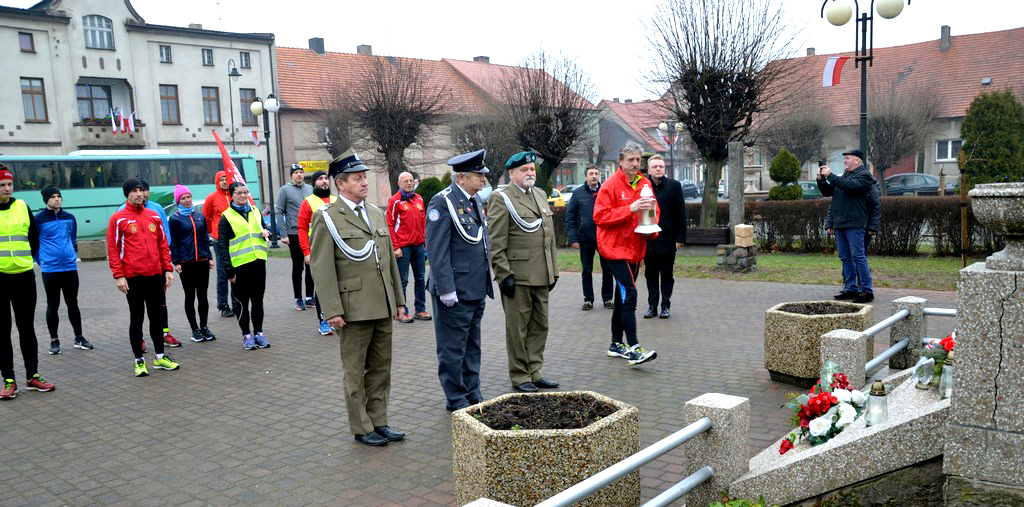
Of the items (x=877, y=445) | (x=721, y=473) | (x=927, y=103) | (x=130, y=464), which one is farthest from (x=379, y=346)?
(x=927, y=103)

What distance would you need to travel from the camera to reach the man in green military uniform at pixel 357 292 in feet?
17.9

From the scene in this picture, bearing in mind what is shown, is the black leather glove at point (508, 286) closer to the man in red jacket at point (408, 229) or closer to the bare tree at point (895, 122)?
the man in red jacket at point (408, 229)

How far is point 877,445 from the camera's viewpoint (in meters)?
3.66

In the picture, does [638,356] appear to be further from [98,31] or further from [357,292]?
[98,31]

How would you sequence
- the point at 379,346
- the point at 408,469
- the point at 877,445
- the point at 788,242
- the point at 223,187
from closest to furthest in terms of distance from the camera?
1. the point at 877,445
2. the point at 408,469
3. the point at 379,346
4. the point at 223,187
5. the point at 788,242

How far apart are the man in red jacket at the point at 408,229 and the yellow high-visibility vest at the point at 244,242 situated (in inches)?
77.0

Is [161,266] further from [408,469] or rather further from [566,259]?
[566,259]

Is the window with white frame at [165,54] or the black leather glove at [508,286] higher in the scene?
the window with white frame at [165,54]

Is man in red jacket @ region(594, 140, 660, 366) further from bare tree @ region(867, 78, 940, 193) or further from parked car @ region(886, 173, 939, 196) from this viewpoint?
bare tree @ region(867, 78, 940, 193)

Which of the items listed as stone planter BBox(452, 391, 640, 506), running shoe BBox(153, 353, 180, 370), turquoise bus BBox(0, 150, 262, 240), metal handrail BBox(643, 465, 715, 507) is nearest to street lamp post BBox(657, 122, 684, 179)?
running shoe BBox(153, 353, 180, 370)

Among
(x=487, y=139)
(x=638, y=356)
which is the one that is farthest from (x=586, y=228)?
(x=487, y=139)

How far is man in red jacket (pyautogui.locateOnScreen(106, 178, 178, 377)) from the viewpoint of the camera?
7715 millimetres

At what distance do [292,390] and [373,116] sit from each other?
25.3 meters

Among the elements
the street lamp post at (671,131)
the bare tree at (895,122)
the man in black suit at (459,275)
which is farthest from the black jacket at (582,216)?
the bare tree at (895,122)
